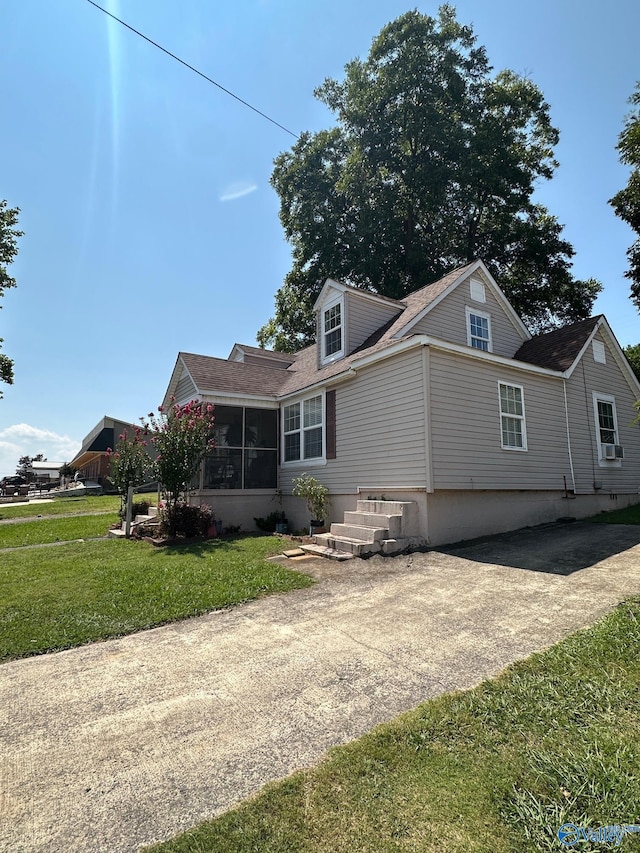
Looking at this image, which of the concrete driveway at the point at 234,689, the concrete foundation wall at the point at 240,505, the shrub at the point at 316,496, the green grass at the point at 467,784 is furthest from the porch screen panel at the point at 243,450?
the green grass at the point at 467,784

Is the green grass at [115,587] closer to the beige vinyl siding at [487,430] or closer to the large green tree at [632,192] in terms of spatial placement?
the beige vinyl siding at [487,430]

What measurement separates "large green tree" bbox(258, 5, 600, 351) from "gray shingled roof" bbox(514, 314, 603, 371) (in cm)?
1104

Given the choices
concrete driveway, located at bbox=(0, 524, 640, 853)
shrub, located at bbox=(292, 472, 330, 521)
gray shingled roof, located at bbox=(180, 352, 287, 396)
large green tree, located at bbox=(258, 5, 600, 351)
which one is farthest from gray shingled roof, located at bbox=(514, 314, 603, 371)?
large green tree, located at bbox=(258, 5, 600, 351)

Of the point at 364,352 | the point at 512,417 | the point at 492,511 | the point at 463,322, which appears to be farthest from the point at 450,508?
the point at 463,322

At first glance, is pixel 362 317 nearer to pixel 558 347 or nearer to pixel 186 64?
pixel 558 347

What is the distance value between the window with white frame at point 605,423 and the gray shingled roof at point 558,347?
1.60 meters

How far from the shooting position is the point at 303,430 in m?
12.6

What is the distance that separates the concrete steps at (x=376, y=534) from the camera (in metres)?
7.91

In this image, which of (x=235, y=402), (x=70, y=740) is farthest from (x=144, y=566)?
(x=235, y=402)

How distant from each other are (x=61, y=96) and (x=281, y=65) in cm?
473

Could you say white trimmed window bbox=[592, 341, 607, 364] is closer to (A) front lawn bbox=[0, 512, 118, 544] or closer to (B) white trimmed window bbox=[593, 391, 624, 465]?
(B) white trimmed window bbox=[593, 391, 624, 465]

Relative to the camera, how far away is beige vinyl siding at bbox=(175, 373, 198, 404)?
13.4 metres

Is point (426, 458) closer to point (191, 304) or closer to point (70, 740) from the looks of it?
point (70, 740)

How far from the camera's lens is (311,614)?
195 inches
